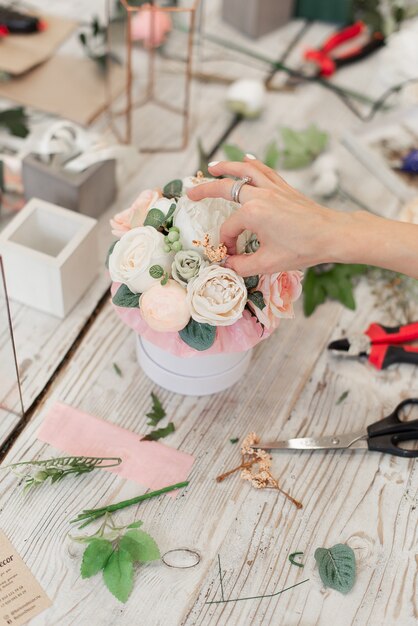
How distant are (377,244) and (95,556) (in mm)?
398

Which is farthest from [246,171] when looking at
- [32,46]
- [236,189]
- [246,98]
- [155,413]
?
[32,46]

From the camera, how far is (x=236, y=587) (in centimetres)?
72

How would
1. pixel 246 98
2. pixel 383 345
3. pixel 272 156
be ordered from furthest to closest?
pixel 246 98 → pixel 272 156 → pixel 383 345

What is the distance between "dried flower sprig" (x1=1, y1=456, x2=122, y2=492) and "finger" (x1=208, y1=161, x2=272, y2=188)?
1.10 ft

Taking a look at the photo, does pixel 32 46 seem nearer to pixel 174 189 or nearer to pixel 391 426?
pixel 174 189

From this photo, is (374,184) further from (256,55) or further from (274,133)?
(256,55)

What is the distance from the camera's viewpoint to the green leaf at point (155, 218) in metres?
0.77

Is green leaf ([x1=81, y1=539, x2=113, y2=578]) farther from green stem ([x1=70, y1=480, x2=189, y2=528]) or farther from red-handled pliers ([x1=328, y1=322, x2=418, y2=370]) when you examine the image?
red-handled pliers ([x1=328, y1=322, x2=418, y2=370])

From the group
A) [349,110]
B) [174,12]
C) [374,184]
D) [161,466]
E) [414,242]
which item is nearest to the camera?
[414,242]

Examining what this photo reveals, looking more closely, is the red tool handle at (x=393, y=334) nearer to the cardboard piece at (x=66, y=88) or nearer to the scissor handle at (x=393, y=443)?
the scissor handle at (x=393, y=443)

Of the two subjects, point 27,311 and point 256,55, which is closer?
point 27,311

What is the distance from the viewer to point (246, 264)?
0.72 meters

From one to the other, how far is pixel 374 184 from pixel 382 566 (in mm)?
634

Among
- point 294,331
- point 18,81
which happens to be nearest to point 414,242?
point 294,331
